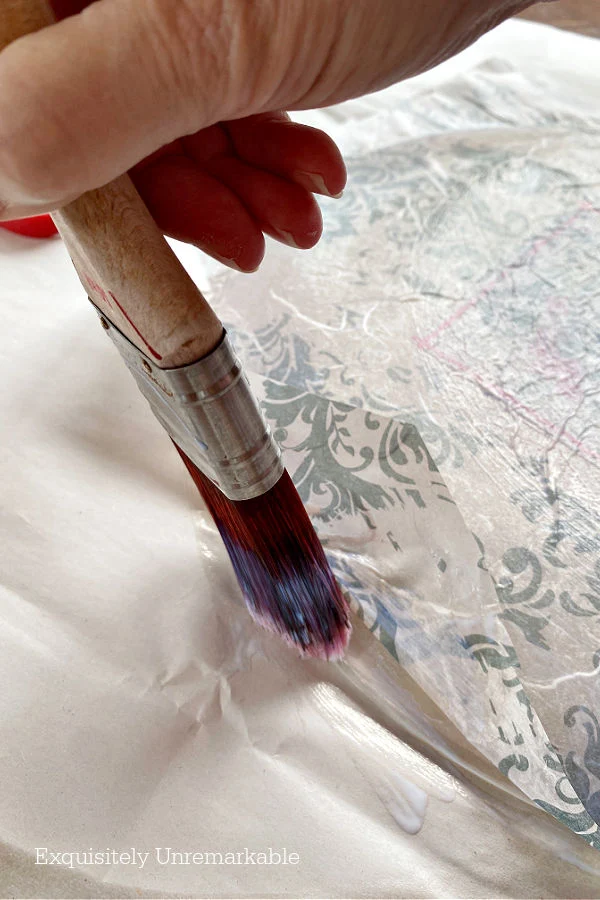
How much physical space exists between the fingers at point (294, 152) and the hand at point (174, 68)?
186 millimetres

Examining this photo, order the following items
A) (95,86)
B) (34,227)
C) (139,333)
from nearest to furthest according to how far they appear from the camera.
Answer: (95,86)
(139,333)
(34,227)

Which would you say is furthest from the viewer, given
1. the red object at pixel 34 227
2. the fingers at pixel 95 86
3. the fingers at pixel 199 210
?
the red object at pixel 34 227

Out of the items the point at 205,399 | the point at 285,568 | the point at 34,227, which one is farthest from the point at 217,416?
the point at 34,227

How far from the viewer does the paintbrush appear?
388 millimetres

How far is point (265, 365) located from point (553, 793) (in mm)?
374

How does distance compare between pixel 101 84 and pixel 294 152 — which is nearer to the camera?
pixel 101 84

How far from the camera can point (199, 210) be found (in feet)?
1.82

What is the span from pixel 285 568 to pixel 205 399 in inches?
5.2

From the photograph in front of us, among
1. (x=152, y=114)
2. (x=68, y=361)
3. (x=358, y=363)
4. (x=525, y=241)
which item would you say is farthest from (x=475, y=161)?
(x=152, y=114)

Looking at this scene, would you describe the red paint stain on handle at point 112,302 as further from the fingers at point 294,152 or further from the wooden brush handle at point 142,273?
the fingers at point 294,152

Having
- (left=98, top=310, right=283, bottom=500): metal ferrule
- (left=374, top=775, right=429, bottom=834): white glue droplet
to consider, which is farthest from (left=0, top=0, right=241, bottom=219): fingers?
(left=374, top=775, right=429, bottom=834): white glue droplet

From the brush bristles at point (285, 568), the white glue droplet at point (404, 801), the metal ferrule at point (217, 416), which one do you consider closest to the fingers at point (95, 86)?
the metal ferrule at point (217, 416)

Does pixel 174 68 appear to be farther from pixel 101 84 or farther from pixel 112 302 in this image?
pixel 112 302

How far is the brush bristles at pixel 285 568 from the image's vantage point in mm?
480
